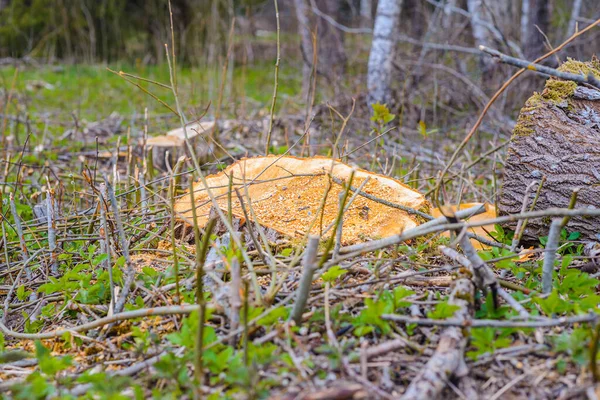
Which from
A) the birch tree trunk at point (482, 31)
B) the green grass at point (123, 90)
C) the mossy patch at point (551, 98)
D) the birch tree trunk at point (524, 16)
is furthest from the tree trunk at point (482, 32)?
the mossy patch at point (551, 98)

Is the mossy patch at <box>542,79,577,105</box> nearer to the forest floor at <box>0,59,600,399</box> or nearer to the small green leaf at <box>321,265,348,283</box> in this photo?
the forest floor at <box>0,59,600,399</box>

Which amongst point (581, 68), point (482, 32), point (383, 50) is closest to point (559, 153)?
point (581, 68)

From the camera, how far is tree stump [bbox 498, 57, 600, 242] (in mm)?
2422

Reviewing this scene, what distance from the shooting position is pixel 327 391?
1363mm

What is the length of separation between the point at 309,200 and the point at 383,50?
4255 mm

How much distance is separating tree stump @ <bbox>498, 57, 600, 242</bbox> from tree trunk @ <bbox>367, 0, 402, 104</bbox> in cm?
375

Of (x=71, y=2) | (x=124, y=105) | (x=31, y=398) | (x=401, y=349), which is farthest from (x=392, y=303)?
(x=71, y=2)

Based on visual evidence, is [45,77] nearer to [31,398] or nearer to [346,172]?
[346,172]

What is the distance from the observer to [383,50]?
6293 mm

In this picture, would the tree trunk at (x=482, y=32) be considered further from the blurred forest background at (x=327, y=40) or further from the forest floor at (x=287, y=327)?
the forest floor at (x=287, y=327)

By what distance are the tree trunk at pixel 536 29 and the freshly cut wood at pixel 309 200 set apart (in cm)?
503

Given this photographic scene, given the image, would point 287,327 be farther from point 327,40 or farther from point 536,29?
point 327,40

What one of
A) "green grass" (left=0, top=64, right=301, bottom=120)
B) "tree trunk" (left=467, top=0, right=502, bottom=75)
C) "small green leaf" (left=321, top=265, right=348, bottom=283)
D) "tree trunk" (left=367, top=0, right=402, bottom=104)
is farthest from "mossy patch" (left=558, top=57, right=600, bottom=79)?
"tree trunk" (left=467, top=0, right=502, bottom=75)

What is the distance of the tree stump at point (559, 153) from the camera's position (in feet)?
7.95
